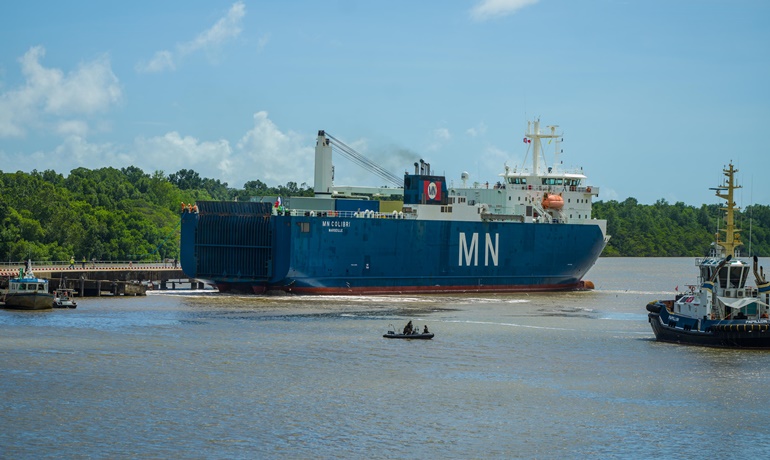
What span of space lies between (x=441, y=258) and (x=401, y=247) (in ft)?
11.9

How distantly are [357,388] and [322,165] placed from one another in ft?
141

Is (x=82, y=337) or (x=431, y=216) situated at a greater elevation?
(x=431, y=216)

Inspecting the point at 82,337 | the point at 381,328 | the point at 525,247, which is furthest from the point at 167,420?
the point at 525,247

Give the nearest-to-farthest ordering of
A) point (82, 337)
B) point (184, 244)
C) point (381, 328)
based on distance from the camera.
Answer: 1. point (82, 337)
2. point (381, 328)
3. point (184, 244)

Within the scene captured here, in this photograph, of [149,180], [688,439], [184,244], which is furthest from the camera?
[149,180]

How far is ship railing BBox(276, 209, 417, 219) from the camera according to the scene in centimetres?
7050

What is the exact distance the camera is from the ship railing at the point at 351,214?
7050cm

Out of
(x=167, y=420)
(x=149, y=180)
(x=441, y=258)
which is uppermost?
(x=149, y=180)

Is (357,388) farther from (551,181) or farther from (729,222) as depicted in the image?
(551,181)

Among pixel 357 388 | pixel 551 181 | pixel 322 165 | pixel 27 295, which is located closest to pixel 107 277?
pixel 322 165

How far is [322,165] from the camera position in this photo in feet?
263

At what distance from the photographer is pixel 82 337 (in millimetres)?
48906

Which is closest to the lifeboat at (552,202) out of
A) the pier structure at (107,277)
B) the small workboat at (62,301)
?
the pier structure at (107,277)

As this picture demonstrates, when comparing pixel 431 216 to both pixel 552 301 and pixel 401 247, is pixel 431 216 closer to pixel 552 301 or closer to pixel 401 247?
pixel 401 247
